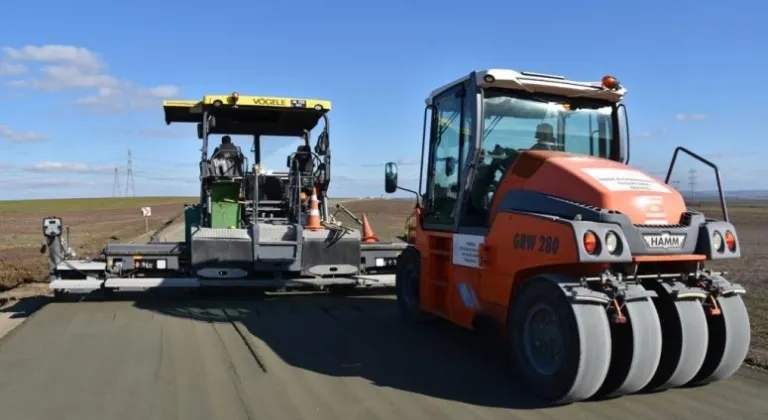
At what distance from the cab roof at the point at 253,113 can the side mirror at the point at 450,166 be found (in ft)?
13.5

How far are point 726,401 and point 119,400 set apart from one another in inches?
Result: 173

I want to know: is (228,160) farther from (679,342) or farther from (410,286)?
(679,342)

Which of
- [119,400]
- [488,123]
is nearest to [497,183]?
[488,123]

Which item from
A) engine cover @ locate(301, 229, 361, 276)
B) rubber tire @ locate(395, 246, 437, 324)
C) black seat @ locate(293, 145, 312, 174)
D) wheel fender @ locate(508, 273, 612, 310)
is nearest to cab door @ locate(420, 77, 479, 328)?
rubber tire @ locate(395, 246, 437, 324)

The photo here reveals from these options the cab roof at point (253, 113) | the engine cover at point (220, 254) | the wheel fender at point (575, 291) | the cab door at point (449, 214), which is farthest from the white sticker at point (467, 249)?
the cab roof at point (253, 113)

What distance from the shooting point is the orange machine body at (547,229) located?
4.92 meters

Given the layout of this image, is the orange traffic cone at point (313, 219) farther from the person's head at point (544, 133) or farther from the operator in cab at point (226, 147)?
the person's head at point (544, 133)

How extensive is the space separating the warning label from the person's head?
3.42ft

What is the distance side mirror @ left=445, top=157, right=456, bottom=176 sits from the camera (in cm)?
661

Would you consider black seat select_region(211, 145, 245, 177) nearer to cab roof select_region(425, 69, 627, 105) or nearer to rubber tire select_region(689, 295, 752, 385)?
cab roof select_region(425, 69, 627, 105)

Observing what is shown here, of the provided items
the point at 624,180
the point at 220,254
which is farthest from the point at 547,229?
the point at 220,254

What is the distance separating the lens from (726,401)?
16.0 feet

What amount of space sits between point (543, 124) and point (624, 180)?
1351 millimetres

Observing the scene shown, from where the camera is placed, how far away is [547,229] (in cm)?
495
